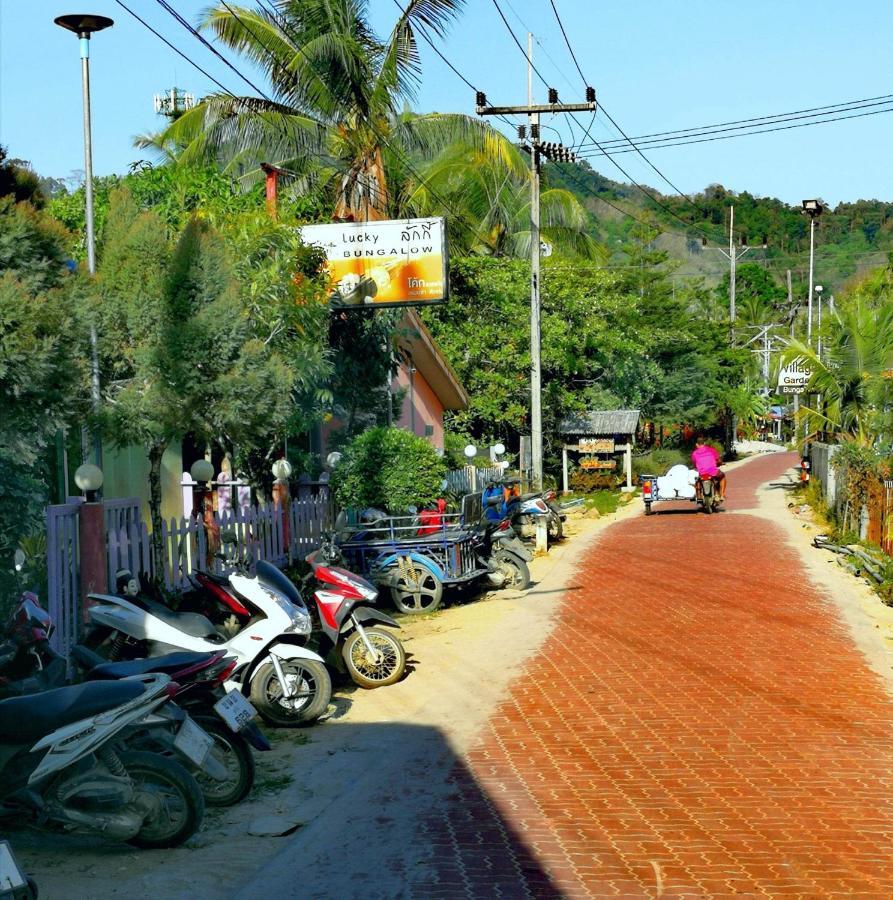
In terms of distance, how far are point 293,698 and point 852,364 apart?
22721 millimetres

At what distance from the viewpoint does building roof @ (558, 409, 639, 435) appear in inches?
1620

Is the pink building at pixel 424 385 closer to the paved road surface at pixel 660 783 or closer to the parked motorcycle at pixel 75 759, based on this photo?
the paved road surface at pixel 660 783

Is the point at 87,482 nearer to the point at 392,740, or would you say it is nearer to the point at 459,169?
the point at 392,740

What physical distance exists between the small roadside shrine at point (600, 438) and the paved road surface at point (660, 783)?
26909 mm

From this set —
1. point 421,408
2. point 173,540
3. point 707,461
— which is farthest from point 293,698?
point 421,408

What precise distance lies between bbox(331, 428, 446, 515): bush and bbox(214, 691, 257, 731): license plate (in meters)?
9.45

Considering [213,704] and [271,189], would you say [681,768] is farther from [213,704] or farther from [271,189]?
[271,189]

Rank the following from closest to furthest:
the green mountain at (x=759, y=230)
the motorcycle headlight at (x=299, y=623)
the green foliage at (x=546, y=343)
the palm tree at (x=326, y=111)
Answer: the motorcycle headlight at (x=299, y=623) < the palm tree at (x=326, y=111) < the green foliage at (x=546, y=343) < the green mountain at (x=759, y=230)

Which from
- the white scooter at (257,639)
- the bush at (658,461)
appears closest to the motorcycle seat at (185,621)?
the white scooter at (257,639)

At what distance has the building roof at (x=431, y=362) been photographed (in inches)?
1040

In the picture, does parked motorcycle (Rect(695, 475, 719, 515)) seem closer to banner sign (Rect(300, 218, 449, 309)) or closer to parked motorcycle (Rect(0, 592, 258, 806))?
banner sign (Rect(300, 218, 449, 309))

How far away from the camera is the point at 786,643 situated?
42.3 feet

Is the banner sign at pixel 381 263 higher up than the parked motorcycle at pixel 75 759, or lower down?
higher up

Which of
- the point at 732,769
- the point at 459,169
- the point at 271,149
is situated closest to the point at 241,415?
the point at 732,769
